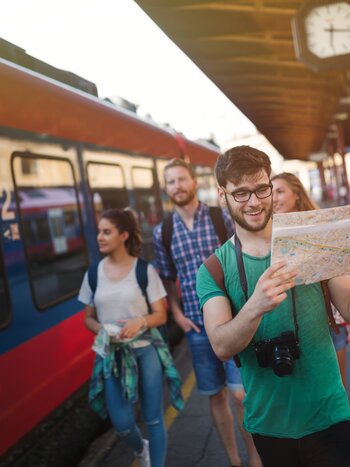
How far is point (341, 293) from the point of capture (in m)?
1.71

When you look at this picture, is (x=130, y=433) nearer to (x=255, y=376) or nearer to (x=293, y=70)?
(x=255, y=376)

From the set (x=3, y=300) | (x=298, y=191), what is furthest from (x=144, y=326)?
(x=298, y=191)

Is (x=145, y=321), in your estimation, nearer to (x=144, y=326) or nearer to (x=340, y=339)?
(x=144, y=326)

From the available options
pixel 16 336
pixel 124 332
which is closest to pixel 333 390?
pixel 124 332

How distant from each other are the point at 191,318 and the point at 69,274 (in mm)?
1657

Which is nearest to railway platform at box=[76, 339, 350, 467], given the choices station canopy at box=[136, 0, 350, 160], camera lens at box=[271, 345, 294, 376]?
camera lens at box=[271, 345, 294, 376]

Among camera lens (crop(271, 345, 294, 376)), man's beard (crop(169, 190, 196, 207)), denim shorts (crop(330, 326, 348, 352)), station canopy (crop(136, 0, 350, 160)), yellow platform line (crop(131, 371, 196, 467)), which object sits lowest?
yellow platform line (crop(131, 371, 196, 467))

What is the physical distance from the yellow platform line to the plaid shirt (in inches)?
46.9

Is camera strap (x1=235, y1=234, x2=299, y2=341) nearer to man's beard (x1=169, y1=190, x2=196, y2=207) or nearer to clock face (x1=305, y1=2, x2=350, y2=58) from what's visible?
man's beard (x1=169, y1=190, x2=196, y2=207)

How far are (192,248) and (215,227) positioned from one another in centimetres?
20

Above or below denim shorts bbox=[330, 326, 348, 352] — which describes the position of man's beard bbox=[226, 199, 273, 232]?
above

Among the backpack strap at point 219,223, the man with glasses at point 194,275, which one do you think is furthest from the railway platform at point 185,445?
the backpack strap at point 219,223

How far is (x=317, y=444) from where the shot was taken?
170 centimetres

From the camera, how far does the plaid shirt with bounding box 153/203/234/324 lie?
3.25 metres
